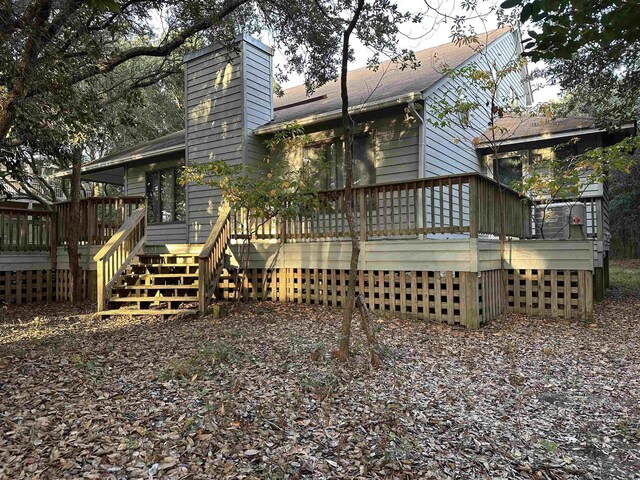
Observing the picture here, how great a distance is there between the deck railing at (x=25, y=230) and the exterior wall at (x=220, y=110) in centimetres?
308

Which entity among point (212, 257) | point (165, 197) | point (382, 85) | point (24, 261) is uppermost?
point (382, 85)

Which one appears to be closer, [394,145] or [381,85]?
[394,145]

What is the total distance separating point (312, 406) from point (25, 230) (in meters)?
8.92

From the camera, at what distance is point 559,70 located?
973cm

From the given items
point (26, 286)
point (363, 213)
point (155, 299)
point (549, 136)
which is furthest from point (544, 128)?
point (26, 286)

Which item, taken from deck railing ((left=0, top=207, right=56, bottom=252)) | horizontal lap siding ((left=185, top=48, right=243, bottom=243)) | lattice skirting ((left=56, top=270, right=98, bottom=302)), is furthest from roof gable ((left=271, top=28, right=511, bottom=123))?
deck railing ((left=0, top=207, right=56, bottom=252))

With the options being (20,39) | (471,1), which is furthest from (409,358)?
(20,39)

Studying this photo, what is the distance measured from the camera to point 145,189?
12984 mm

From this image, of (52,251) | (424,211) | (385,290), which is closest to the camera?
(424,211)

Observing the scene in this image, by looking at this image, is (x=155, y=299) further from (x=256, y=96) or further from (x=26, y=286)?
(x=256, y=96)

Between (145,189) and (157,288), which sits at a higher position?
(145,189)

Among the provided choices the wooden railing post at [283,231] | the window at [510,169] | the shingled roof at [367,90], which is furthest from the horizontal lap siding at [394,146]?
the window at [510,169]

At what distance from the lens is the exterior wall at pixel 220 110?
10320 millimetres

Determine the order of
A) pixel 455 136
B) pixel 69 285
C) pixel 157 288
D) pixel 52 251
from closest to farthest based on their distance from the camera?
pixel 157 288, pixel 69 285, pixel 52 251, pixel 455 136
